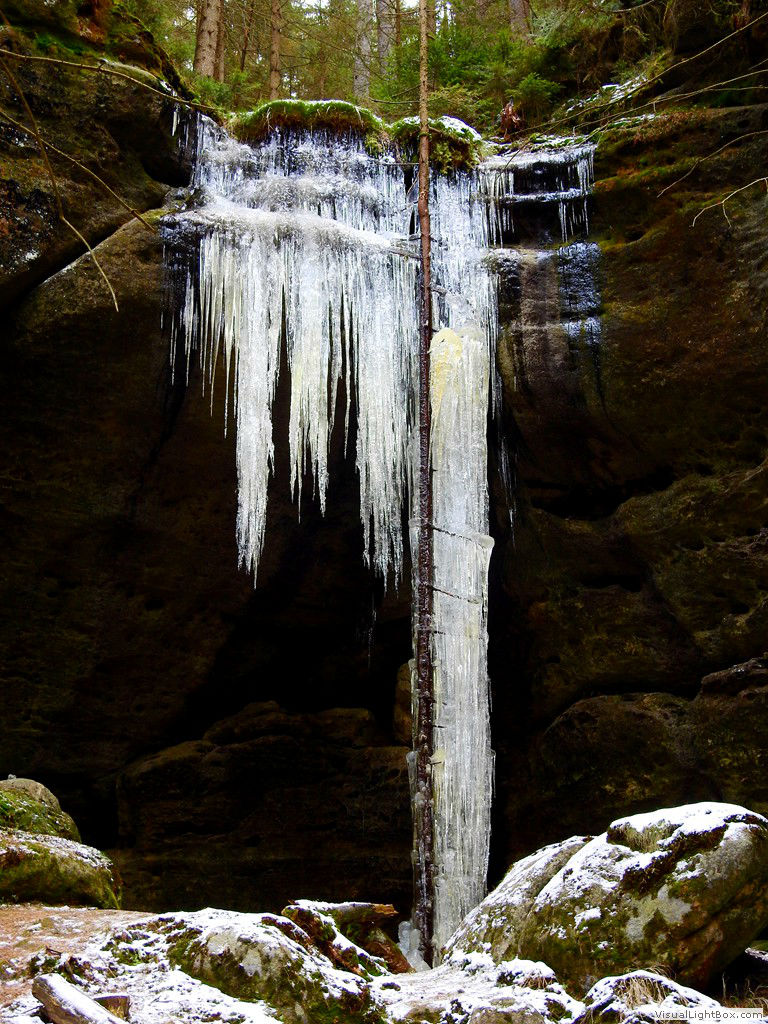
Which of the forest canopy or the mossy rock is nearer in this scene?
the mossy rock

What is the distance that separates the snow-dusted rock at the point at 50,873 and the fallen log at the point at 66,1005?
10.1 ft

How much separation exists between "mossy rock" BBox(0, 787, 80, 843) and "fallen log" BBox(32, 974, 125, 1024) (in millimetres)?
3917

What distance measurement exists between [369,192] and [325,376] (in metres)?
2.19

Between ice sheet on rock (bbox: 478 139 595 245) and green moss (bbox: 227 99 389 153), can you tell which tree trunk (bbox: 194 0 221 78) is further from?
ice sheet on rock (bbox: 478 139 595 245)

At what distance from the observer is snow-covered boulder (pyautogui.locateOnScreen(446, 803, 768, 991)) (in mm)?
3881

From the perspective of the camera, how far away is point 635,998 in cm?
345

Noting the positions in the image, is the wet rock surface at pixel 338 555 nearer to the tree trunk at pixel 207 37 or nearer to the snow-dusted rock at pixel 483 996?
the tree trunk at pixel 207 37

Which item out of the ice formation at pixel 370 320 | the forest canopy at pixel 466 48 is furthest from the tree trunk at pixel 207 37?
the ice formation at pixel 370 320

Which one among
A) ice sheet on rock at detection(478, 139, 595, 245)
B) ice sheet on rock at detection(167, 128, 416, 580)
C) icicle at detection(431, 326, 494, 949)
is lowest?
icicle at detection(431, 326, 494, 949)

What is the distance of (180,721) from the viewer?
11.8 metres

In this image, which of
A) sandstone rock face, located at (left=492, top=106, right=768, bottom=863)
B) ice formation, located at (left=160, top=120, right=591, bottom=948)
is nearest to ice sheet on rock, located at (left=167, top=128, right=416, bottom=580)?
ice formation, located at (left=160, top=120, right=591, bottom=948)

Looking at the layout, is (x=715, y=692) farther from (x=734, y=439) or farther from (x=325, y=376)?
(x=325, y=376)

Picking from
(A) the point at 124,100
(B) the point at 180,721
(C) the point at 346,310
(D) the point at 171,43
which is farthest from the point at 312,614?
(D) the point at 171,43

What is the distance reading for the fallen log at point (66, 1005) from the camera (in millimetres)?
3008
